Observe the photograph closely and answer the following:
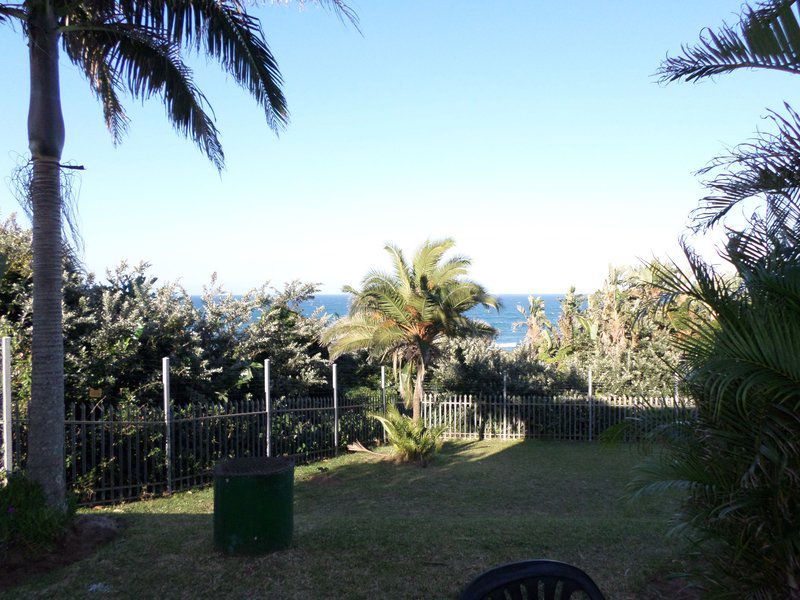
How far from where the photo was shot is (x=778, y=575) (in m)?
4.06

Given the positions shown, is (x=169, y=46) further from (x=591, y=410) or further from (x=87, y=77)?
(x=591, y=410)

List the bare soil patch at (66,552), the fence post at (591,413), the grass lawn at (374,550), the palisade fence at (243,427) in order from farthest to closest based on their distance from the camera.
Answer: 1. the fence post at (591,413)
2. the palisade fence at (243,427)
3. the bare soil patch at (66,552)
4. the grass lawn at (374,550)

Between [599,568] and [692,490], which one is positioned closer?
[692,490]

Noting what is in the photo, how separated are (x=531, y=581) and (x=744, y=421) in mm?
2500

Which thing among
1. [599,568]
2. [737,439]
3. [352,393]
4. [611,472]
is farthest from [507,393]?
[737,439]

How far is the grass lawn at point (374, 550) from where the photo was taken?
512cm

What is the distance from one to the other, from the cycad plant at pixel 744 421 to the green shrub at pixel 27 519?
525 centimetres

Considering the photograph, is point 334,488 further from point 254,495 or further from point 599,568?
point 599,568

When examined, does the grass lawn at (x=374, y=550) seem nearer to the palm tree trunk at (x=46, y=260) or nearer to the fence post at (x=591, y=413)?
the palm tree trunk at (x=46, y=260)

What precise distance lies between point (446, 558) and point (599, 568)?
134cm

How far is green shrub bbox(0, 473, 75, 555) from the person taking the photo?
568cm

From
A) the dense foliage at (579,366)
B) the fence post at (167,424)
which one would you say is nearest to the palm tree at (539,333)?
the dense foliage at (579,366)

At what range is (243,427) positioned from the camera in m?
11.5

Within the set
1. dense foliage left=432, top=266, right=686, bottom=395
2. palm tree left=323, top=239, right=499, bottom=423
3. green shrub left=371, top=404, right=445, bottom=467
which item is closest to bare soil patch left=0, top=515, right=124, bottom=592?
green shrub left=371, top=404, right=445, bottom=467
